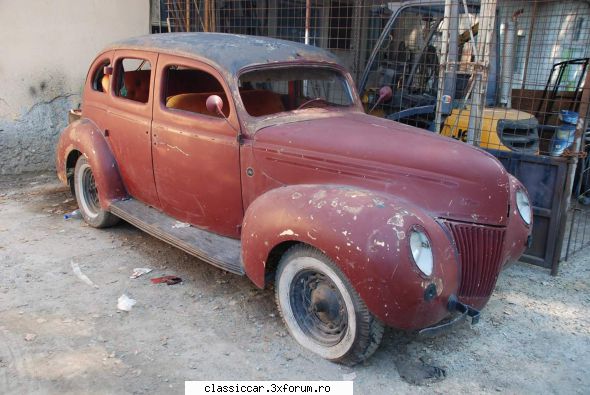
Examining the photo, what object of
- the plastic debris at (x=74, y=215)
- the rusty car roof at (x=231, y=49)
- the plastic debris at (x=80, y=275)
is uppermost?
the rusty car roof at (x=231, y=49)

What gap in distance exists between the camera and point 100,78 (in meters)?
5.12

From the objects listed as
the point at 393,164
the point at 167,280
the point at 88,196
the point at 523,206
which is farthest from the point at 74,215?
the point at 523,206

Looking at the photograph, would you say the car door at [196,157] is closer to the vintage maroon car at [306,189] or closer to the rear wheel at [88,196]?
the vintage maroon car at [306,189]

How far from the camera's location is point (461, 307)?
2760 millimetres

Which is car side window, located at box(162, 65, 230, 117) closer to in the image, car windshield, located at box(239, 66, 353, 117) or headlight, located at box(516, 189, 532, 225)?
car windshield, located at box(239, 66, 353, 117)

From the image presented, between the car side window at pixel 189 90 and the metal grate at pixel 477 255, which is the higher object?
the car side window at pixel 189 90

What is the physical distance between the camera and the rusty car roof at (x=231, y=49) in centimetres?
379

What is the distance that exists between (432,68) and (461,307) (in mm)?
4516

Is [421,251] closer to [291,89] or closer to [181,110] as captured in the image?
[291,89]

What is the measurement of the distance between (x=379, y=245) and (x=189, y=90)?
9.27 feet

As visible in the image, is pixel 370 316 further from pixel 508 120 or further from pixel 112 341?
pixel 508 120

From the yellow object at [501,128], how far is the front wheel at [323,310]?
2.70m

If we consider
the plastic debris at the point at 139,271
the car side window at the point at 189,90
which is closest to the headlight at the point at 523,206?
the car side window at the point at 189,90

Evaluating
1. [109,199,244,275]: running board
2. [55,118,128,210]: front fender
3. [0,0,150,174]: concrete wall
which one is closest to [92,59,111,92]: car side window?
[55,118,128,210]: front fender
